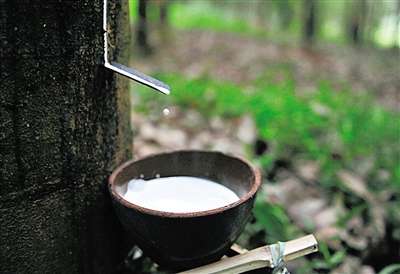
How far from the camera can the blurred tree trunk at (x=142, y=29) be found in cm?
596

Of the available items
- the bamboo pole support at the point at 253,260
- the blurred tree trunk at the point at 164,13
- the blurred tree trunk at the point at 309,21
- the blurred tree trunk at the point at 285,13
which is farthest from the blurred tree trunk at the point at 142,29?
the bamboo pole support at the point at 253,260

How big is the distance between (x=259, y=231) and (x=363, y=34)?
643 centimetres

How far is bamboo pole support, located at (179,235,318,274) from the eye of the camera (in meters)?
1.45

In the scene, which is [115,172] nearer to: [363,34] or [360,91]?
[360,91]

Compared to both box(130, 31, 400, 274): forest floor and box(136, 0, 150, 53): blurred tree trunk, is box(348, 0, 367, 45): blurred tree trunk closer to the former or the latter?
box(130, 31, 400, 274): forest floor

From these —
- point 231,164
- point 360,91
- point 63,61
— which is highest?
point 63,61

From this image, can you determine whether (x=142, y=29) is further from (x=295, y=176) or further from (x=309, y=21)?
(x=295, y=176)

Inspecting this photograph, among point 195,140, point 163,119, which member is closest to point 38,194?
point 195,140

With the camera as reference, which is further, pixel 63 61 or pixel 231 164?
pixel 231 164

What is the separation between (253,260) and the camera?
1465 mm

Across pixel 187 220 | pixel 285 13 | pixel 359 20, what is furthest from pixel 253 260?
pixel 285 13

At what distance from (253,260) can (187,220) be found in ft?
0.95

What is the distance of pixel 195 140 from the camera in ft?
10.3

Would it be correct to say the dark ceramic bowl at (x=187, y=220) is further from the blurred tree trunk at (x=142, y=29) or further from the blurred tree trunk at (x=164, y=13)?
the blurred tree trunk at (x=164, y=13)
